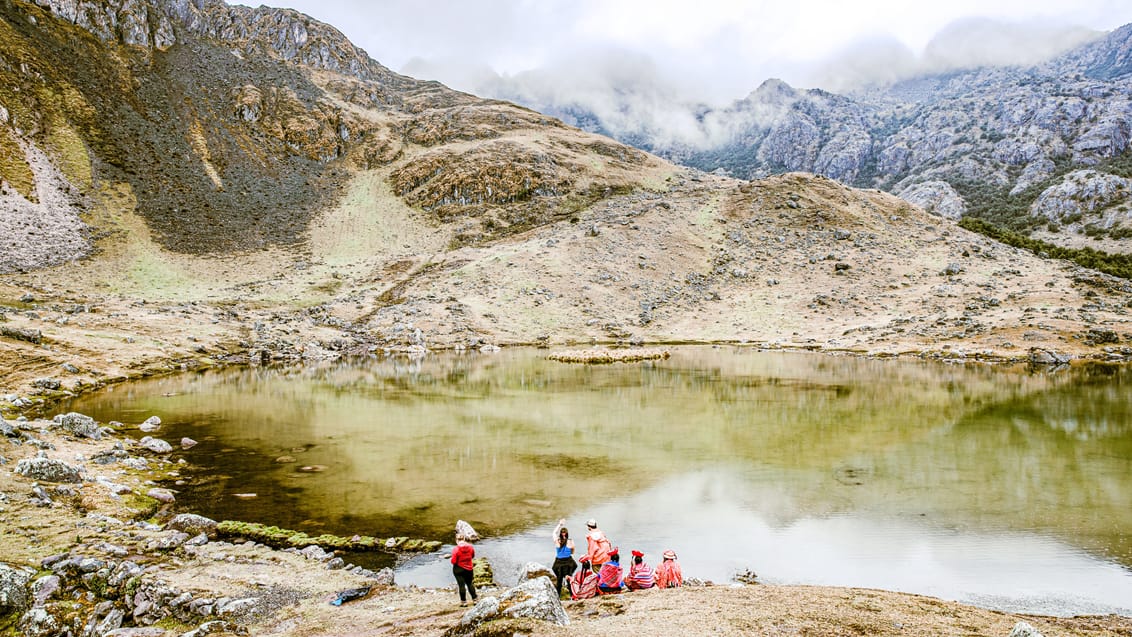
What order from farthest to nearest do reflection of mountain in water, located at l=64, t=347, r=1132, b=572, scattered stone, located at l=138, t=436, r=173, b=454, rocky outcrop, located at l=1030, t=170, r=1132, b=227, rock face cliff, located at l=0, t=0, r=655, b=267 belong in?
rocky outcrop, located at l=1030, t=170, r=1132, b=227 → rock face cliff, located at l=0, t=0, r=655, b=267 → scattered stone, located at l=138, t=436, r=173, b=454 → reflection of mountain in water, located at l=64, t=347, r=1132, b=572

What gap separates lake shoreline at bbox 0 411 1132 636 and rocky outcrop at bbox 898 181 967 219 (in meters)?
138

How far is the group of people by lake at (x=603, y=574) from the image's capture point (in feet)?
33.2

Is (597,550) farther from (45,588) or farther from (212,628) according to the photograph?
(45,588)

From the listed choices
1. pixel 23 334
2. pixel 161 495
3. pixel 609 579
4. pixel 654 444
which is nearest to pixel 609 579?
pixel 609 579

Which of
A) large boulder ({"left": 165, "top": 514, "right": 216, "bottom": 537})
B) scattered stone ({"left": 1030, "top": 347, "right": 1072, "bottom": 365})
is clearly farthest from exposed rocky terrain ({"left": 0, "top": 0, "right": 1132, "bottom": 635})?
large boulder ({"left": 165, "top": 514, "right": 216, "bottom": 537})

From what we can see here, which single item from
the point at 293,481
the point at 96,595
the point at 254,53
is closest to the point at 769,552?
the point at 96,595

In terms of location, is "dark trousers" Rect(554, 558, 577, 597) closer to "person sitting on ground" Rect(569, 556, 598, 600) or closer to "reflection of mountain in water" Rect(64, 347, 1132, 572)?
"person sitting on ground" Rect(569, 556, 598, 600)

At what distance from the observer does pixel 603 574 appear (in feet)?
33.3

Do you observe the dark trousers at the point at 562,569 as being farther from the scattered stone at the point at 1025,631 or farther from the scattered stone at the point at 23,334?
the scattered stone at the point at 23,334

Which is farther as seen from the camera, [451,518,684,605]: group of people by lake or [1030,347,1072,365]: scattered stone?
[1030,347,1072,365]: scattered stone

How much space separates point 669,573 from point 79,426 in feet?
69.8

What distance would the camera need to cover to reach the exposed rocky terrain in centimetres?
1044

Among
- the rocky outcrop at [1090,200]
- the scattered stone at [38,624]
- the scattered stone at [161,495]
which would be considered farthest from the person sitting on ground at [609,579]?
the rocky outcrop at [1090,200]

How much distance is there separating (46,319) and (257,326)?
1481cm
